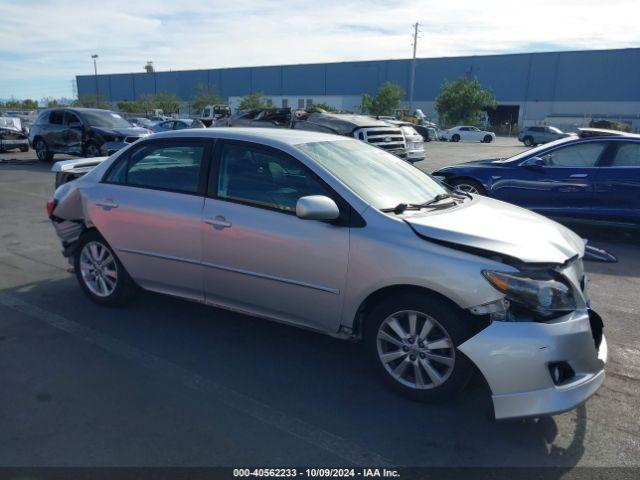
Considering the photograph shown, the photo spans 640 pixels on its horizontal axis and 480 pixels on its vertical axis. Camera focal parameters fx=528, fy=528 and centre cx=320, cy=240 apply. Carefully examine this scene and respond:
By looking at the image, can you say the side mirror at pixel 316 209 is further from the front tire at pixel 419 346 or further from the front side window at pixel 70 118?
the front side window at pixel 70 118

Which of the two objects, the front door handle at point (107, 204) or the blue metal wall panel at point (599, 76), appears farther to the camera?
the blue metal wall panel at point (599, 76)

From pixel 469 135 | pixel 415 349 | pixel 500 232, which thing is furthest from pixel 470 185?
Answer: pixel 469 135

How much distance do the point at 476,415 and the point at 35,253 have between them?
18.8ft

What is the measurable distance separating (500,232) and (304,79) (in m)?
76.8

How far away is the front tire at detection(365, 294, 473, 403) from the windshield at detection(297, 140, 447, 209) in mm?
734

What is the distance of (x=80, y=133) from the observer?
16031mm

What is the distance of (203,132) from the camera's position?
4.32m

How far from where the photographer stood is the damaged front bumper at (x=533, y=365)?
9.27ft

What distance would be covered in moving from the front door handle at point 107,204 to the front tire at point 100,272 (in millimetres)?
318

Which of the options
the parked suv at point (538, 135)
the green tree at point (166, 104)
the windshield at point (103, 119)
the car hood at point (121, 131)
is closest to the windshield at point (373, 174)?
the car hood at point (121, 131)

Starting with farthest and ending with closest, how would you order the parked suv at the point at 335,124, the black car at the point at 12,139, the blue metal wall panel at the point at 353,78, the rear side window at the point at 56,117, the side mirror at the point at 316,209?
1. the blue metal wall panel at the point at 353,78
2. the black car at the point at 12,139
3. the rear side window at the point at 56,117
4. the parked suv at the point at 335,124
5. the side mirror at the point at 316,209

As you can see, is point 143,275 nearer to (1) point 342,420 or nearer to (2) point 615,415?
(1) point 342,420

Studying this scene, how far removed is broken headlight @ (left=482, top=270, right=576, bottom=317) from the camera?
2.95 metres

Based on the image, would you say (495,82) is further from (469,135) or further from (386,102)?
(469,135)
